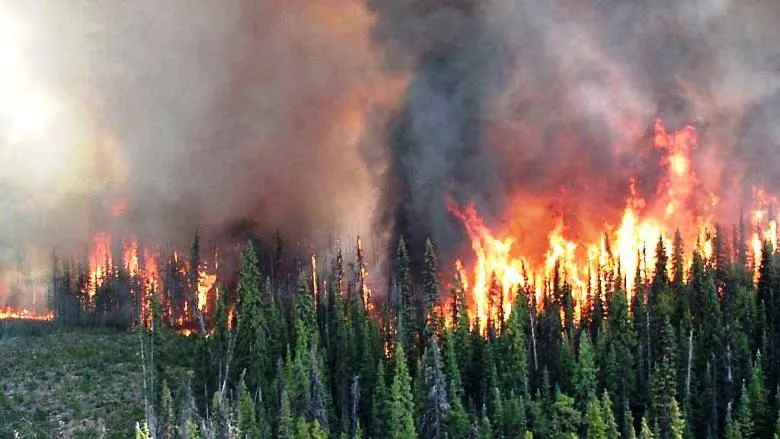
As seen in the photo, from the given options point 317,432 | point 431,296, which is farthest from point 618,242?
point 317,432

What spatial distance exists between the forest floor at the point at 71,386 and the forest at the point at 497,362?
14.4 ft

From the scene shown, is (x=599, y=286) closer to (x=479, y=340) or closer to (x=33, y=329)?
(x=479, y=340)

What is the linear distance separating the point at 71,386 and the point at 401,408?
186ft

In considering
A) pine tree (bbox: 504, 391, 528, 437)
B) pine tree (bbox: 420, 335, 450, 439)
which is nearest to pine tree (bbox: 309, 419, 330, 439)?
pine tree (bbox: 420, 335, 450, 439)

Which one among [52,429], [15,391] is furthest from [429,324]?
[15,391]

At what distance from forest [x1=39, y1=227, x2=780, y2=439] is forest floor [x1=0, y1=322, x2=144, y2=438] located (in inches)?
172

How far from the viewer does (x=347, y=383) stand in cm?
11194

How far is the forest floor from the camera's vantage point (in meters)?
107

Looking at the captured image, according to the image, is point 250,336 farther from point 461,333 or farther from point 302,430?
point 302,430

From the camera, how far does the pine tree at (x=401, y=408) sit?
303ft

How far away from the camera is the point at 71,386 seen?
124 meters

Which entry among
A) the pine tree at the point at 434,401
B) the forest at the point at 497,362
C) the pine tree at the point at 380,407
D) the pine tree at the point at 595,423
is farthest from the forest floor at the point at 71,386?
the pine tree at the point at 595,423

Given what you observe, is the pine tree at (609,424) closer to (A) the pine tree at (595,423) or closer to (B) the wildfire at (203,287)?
(A) the pine tree at (595,423)

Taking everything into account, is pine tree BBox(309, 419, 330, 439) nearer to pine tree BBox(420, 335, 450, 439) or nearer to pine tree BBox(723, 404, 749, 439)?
pine tree BBox(420, 335, 450, 439)
